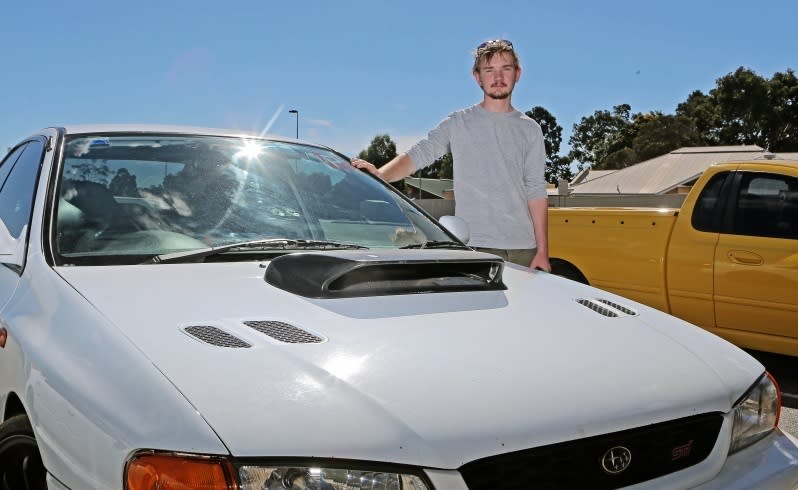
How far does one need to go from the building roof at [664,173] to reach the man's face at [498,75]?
37.5 metres

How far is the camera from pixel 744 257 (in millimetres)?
5457

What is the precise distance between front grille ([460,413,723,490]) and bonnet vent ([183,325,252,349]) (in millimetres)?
577

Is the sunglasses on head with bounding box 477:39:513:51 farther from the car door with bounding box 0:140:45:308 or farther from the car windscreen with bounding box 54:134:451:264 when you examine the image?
the car door with bounding box 0:140:45:308

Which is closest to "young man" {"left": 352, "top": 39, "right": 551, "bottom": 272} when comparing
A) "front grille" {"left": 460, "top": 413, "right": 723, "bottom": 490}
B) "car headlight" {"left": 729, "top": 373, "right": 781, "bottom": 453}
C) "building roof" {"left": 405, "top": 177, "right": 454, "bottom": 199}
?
"car headlight" {"left": 729, "top": 373, "right": 781, "bottom": 453}

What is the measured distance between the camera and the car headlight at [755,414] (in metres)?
1.94

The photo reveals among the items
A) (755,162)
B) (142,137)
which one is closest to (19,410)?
(142,137)

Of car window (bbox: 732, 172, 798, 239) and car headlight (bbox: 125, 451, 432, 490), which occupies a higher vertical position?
car window (bbox: 732, 172, 798, 239)

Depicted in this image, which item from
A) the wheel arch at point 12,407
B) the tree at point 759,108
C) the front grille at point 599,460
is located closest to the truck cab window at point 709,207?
the front grille at point 599,460

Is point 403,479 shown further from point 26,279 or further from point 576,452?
point 26,279

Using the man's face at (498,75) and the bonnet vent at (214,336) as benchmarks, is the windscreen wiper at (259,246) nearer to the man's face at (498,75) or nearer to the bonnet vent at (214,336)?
the bonnet vent at (214,336)

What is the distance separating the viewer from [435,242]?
2.80 metres

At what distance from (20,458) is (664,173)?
45345mm

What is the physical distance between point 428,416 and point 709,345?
3.66ft

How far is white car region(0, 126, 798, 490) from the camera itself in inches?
54.9
